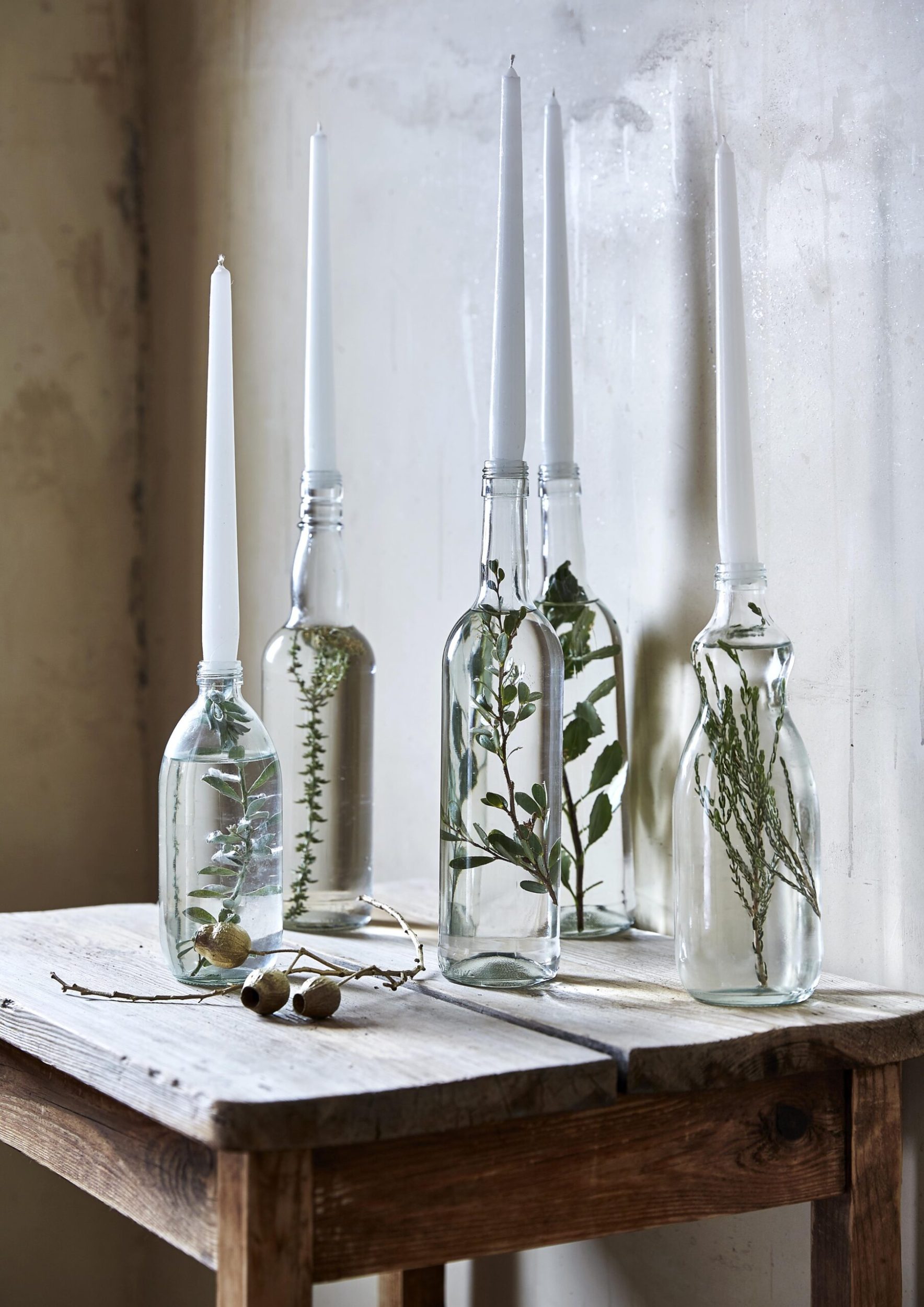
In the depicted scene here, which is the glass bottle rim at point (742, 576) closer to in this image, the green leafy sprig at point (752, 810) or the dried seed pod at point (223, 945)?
the green leafy sprig at point (752, 810)

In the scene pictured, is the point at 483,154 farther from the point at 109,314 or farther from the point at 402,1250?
the point at 402,1250

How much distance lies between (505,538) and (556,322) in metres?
0.20

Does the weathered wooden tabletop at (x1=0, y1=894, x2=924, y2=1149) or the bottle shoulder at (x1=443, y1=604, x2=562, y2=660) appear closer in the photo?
the weathered wooden tabletop at (x1=0, y1=894, x2=924, y2=1149)

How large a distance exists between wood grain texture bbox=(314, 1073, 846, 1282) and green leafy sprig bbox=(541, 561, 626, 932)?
0.71 feet

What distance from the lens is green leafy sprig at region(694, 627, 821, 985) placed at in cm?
71

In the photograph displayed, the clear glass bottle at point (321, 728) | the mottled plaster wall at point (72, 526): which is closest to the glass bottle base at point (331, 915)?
the clear glass bottle at point (321, 728)

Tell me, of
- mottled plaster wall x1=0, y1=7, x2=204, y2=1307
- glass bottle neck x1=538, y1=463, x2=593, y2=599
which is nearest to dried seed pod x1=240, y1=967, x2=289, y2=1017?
glass bottle neck x1=538, y1=463, x2=593, y2=599

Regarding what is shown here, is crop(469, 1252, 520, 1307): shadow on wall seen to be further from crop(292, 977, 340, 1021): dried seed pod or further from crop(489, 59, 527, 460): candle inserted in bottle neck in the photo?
crop(489, 59, 527, 460): candle inserted in bottle neck

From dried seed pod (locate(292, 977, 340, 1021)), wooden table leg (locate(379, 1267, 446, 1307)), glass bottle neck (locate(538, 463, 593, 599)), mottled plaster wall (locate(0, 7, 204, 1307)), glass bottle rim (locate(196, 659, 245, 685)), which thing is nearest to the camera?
dried seed pod (locate(292, 977, 340, 1021))

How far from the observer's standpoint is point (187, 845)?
768mm

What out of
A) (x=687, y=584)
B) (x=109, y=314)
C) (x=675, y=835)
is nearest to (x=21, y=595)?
(x=109, y=314)

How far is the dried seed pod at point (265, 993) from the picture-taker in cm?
69

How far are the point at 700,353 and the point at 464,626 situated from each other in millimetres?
245

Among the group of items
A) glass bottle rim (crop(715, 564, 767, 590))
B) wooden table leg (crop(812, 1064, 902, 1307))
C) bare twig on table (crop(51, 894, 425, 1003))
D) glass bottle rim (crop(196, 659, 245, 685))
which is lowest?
wooden table leg (crop(812, 1064, 902, 1307))
